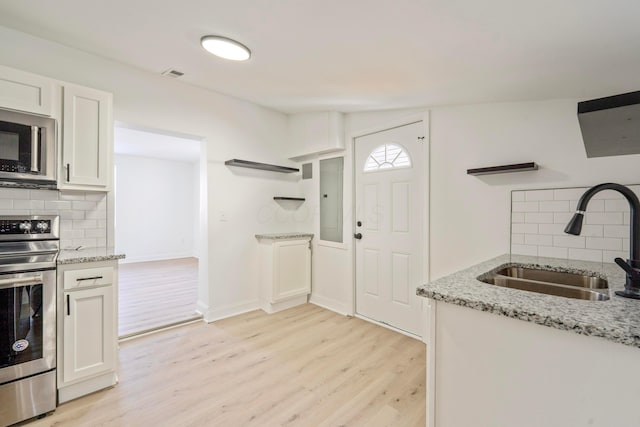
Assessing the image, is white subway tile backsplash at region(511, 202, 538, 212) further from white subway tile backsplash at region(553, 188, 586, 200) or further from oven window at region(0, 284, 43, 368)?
oven window at region(0, 284, 43, 368)

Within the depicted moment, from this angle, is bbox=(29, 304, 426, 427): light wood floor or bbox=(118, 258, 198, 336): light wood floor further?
bbox=(118, 258, 198, 336): light wood floor

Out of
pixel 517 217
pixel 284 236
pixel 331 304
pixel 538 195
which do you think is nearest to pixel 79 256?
pixel 284 236

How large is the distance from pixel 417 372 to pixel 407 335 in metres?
0.65

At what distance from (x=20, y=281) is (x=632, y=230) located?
3030 mm

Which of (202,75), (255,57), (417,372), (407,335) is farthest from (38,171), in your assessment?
(407,335)

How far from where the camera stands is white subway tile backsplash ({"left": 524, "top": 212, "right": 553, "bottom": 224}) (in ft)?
6.78

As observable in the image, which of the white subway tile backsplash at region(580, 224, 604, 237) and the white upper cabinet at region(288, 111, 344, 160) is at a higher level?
the white upper cabinet at region(288, 111, 344, 160)

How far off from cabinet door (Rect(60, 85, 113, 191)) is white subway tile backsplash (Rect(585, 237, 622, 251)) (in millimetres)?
3551

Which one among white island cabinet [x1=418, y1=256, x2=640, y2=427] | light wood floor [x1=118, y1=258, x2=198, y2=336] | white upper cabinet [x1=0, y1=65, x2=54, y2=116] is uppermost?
white upper cabinet [x1=0, y1=65, x2=54, y2=116]

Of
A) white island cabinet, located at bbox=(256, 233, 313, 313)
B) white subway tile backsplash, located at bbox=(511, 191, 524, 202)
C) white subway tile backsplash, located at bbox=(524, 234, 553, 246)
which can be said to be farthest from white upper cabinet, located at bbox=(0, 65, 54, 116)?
white subway tile backsplash, located at bbox=(524, 234, 553, 246)

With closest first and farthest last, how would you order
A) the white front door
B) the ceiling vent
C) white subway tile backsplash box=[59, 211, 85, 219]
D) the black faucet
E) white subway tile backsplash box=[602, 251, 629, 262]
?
the black faucet, white subway tile backsplash box=[602, 251, 629, 262], white subway tile backsplash box=[59, 211, 85, 219], the ceiling vent, the white front door

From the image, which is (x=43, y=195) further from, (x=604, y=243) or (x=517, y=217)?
(x=604, y=243)

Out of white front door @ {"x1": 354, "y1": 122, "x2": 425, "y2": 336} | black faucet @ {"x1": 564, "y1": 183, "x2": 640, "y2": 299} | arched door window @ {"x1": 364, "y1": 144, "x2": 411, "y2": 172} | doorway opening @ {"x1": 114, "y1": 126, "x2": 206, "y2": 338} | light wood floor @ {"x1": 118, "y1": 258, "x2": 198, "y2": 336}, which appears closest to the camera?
black faucet @ {"x1": 564, "y1": 183, "x2": 640, "y2": 299}

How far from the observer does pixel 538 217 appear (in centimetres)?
211
